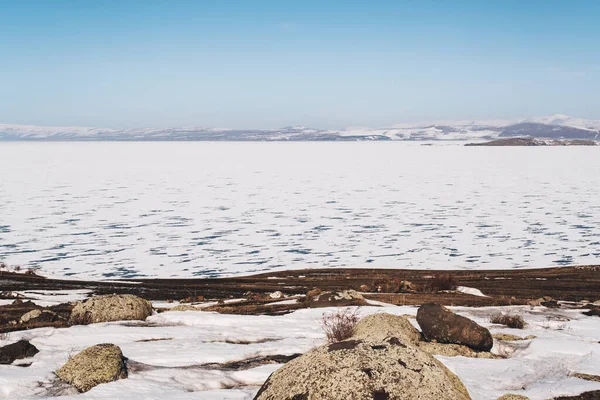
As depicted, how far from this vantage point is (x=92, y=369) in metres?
8.69

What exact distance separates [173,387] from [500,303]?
11.1m

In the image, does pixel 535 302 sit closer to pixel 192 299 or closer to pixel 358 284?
pixel 358 284

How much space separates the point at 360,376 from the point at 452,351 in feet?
20.6

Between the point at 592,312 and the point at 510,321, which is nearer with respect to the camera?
the point at 510,321

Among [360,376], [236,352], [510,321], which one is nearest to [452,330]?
[510,321]

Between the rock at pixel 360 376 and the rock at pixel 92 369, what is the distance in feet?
13.6

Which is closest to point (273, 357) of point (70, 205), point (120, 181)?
point (70, 205)

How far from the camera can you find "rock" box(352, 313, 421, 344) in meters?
10.4

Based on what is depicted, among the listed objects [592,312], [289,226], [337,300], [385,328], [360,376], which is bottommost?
[289,226]

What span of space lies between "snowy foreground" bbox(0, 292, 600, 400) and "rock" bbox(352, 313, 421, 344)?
2.77 ft

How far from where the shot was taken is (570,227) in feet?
116

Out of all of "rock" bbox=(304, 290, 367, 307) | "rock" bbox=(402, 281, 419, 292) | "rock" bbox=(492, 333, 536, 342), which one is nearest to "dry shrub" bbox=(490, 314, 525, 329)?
"rock" bbox=(492, 333, 536, 342)

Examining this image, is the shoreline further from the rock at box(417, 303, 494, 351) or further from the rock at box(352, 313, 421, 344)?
the rock at box(352, 313, 421, 344)

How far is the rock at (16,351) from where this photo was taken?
387 inches
